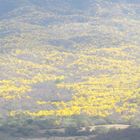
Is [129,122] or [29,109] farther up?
[29,109]

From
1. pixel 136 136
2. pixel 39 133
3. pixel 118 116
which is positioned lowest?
pixel 136 136

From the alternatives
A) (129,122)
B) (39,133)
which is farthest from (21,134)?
(129,122)

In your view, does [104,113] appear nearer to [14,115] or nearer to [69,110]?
[69,110]

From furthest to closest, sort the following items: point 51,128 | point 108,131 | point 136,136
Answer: point 51,128, point 108,131, point 136,136

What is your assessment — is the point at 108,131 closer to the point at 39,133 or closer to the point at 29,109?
the point at 39,133

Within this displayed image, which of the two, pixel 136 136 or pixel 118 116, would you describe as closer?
pixel 136 136

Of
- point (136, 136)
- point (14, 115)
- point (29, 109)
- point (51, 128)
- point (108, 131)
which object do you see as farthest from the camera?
point (29, 109)

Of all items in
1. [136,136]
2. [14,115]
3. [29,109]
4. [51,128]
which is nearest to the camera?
[136,136]

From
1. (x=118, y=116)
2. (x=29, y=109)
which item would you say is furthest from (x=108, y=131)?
(x=29, y=109)

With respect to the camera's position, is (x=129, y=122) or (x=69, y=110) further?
(x=69, y=110)
